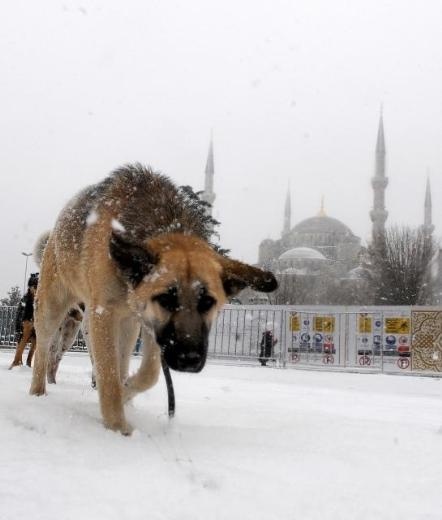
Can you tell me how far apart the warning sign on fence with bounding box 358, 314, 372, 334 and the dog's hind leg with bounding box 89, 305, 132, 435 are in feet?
55.7

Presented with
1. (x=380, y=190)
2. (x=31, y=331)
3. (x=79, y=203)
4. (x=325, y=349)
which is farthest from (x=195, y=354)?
(x=380, y=190)

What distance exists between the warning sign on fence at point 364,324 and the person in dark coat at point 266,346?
2.94 m

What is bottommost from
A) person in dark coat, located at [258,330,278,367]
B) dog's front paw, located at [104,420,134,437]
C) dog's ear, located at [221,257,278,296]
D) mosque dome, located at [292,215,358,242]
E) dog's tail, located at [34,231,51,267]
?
person in dark coat, located at [258,330,278,367]

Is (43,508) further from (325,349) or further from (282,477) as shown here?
(325,349)

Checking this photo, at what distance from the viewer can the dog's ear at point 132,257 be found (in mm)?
3434

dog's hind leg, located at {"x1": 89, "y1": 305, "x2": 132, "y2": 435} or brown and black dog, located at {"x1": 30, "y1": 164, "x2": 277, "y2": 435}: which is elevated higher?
brown and black dog, located at {"x1": 30, "y1": 164, "x2": 277, "y2": 435}

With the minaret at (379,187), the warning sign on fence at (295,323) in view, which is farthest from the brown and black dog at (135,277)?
the minaret at (379,187)

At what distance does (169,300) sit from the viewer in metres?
3.31

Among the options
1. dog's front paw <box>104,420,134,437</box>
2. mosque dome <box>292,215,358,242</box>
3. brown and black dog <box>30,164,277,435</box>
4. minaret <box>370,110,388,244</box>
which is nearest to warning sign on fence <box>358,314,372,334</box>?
brown and black dog <box>30,164,277,435</box>

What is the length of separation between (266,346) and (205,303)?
18.0 m

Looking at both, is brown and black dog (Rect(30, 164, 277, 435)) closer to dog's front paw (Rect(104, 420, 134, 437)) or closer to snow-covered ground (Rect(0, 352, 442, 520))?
dog's front paw (Rect(104, 420, 134, 437))

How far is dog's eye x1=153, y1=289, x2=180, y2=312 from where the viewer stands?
328 centimetres

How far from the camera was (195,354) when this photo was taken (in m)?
3.09

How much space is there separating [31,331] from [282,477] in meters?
10.5
